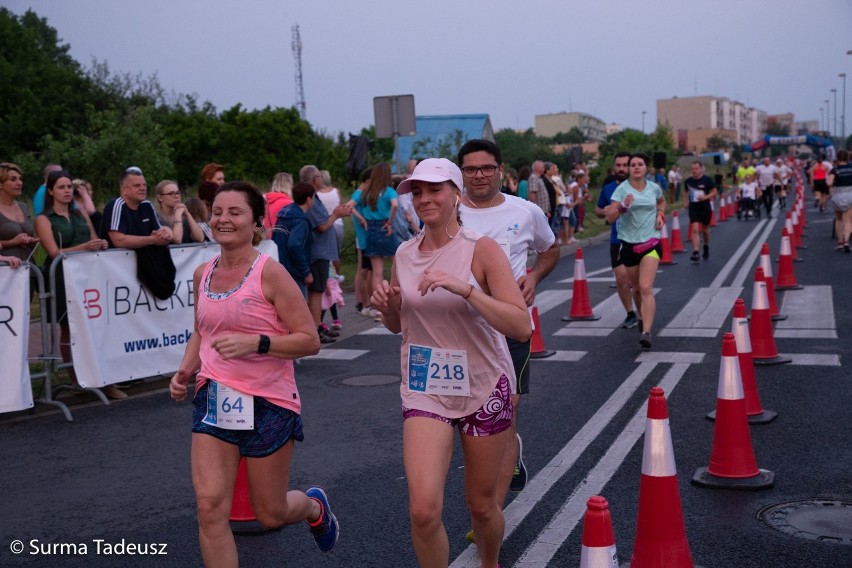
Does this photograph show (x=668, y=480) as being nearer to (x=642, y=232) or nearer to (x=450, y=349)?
(x=450, y=349)

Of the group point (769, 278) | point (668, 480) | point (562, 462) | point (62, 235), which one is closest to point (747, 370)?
point (562, 462)

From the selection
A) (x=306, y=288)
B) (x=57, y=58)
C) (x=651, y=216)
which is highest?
(x=57, y=58)

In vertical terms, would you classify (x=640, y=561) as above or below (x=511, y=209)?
below

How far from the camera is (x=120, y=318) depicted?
368 inches

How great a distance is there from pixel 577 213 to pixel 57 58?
48980mm

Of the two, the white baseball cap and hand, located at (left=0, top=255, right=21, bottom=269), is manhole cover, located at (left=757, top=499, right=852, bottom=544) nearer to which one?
the white baseball cap

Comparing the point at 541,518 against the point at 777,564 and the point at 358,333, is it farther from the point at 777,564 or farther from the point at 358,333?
the point at 358,333

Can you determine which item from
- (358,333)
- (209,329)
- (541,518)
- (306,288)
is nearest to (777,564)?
(541,518)

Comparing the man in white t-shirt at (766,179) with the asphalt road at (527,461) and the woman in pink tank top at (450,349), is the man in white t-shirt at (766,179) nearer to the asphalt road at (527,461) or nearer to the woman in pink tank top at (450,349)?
the asphalt road at (527,461)

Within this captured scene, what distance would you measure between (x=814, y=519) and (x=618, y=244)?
6143mm

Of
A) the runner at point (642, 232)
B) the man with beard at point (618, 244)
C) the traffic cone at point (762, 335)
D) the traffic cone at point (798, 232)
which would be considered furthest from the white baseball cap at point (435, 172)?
the traffic cone at point (798, 232)

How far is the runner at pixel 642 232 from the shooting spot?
34.1 feet

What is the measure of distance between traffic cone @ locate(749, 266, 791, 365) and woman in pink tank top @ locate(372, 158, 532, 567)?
5.89m

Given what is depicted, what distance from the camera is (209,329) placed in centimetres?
429
